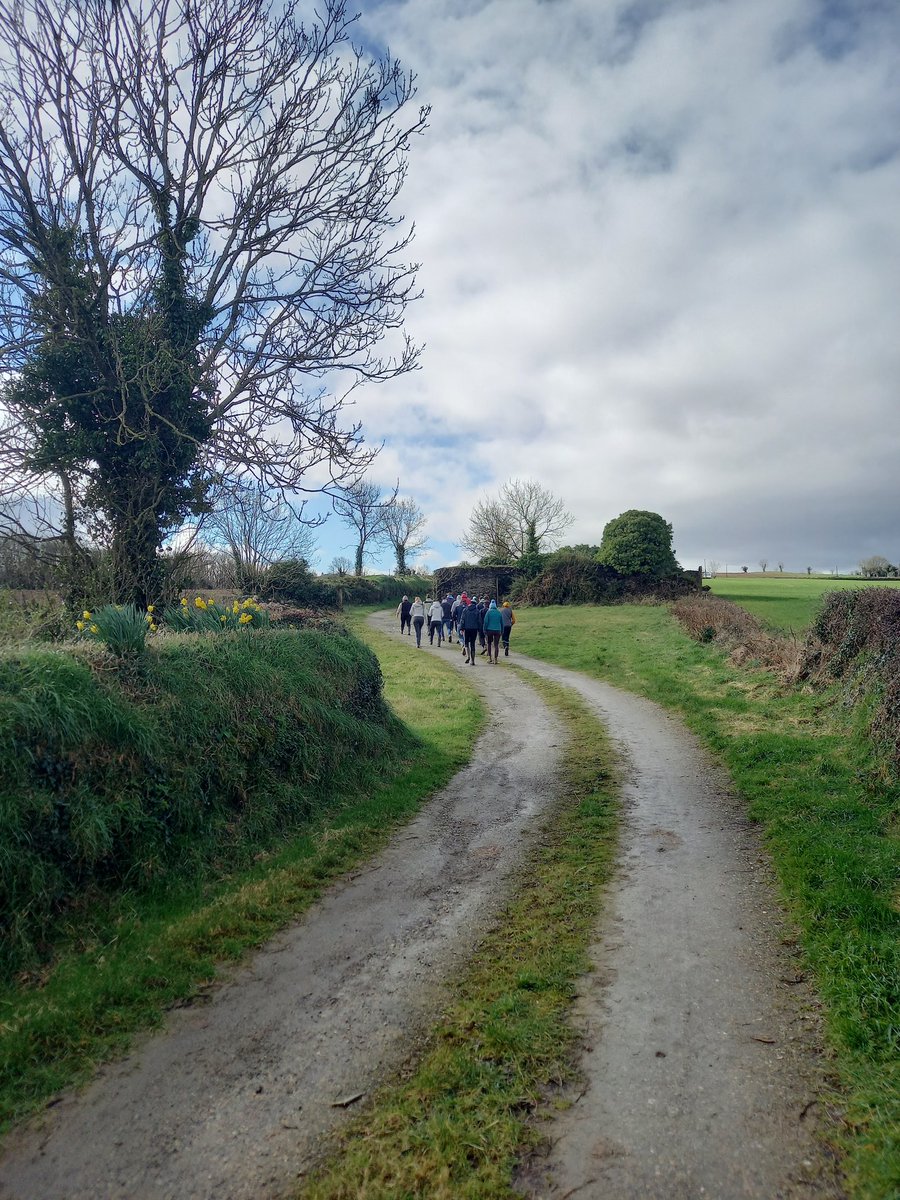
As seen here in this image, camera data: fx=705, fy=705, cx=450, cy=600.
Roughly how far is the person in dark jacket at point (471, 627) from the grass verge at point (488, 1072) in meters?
15.7

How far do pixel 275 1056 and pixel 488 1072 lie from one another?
1151 mm

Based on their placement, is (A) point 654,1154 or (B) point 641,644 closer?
(A) point 654,1154

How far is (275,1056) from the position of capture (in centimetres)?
378

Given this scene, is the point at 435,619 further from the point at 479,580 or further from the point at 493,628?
the point at 479,580

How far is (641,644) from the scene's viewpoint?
23234 millimetres

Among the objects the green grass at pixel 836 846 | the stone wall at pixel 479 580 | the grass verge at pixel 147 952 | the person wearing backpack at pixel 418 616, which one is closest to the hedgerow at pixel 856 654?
the green grass at pixel 836 846

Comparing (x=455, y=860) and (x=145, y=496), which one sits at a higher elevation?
(x=145, y=496)

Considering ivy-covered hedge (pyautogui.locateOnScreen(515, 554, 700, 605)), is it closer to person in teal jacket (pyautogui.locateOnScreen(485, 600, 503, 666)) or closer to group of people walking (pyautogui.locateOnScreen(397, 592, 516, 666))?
group of people walking (pyautogui.locateOnScreen(397, 592, 516, 666))

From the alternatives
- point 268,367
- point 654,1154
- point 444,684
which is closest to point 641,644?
point 444,684

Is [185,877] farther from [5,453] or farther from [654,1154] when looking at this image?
[5,453]

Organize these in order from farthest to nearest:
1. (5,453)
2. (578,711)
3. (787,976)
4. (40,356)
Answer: (578,711)
(40,356)
(5,453)
(787,976)

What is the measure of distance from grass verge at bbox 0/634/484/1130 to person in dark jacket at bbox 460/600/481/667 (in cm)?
1377

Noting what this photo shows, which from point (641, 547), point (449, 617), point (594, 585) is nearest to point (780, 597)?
point (641, 547)

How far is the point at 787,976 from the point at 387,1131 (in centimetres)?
279
